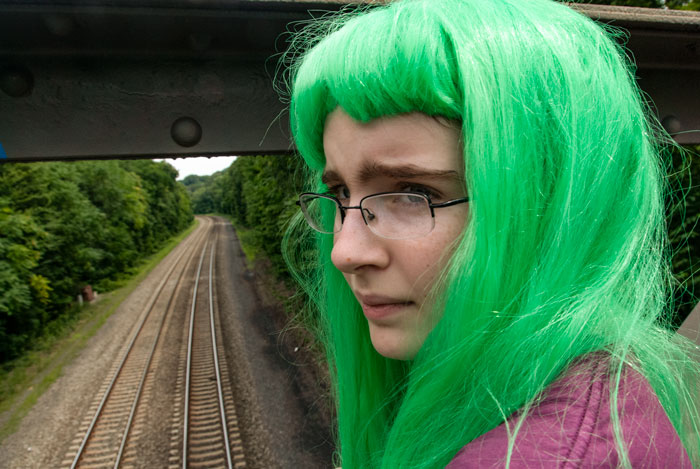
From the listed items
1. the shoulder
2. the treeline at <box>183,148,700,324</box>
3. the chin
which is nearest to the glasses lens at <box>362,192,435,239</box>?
the chin

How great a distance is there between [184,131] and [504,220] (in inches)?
82.1

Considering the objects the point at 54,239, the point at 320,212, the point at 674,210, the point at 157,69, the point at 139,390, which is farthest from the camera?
the point at 54,239

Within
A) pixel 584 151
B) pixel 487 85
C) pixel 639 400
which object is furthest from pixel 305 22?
pixel 639 400

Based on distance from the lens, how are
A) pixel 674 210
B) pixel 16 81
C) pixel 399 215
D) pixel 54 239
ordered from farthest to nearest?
pixel 54 239 → pixel 674 210 → pixel 16 81 → pixel 399 215

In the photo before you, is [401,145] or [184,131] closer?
[401,145]

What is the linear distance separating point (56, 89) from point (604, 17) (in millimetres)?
2763

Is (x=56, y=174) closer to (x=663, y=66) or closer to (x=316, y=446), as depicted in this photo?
(x=316, y=446)

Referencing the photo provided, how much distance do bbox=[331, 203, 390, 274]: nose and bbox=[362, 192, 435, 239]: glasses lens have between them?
1.0 inches

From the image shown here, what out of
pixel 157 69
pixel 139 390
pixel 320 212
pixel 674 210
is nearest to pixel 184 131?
pixel 157 69

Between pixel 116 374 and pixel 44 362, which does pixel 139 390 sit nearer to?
pixel 116 374

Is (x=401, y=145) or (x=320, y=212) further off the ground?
(x=401, y=145)

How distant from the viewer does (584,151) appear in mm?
914

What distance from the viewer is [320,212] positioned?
161cm

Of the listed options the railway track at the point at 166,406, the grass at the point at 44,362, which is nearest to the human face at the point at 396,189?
the railway track at the point at 166,406
